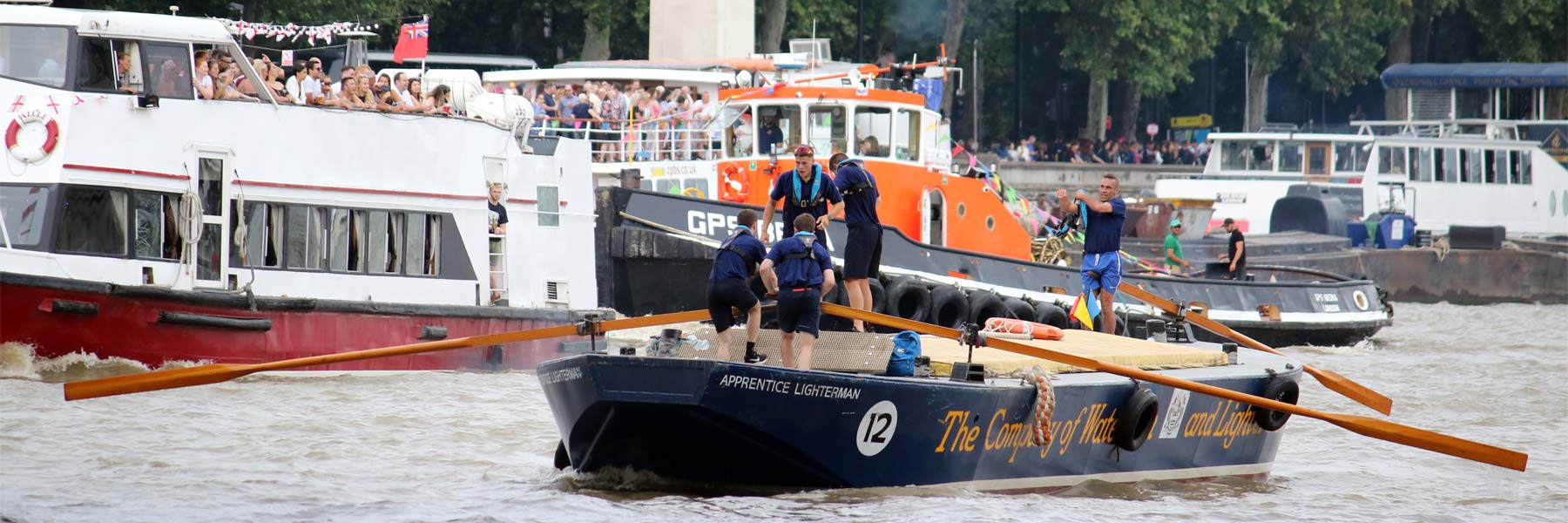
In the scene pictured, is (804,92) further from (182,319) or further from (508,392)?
(182,319)

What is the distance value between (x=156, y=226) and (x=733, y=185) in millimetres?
9093

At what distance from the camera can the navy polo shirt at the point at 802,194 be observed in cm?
1432

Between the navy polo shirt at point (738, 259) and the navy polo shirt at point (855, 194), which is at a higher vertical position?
the navy polo shirt at point (855, 194)

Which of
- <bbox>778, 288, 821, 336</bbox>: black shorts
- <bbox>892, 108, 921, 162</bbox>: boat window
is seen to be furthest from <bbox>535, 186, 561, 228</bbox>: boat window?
<bbox>778, 288, 821, 336</bbox>: black shorts

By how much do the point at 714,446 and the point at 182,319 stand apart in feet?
21.7

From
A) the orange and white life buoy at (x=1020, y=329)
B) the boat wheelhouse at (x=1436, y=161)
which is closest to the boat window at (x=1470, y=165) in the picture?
the boat wheelhouse at (x=1436, y=161)

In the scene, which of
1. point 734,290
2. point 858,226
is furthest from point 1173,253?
→ point 734,290

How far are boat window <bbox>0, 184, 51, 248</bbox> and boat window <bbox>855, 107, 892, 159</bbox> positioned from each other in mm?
10628

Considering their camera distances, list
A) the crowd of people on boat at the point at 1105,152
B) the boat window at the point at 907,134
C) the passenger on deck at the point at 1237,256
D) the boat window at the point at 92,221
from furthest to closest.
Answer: the crowd of people on boat at the point at 1105,152, the passenger on deck at the point at 1237,256, the boat window at the point at 907,134, the boat window at the point at 92,221

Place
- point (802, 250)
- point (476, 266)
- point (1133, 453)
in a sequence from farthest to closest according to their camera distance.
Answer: point (476, 266), point (1133, 453), point (802, 250)

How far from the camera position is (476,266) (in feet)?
60.2

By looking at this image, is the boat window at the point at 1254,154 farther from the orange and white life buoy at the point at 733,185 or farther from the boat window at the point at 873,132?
the orange and white life buoy at the point at 733,185

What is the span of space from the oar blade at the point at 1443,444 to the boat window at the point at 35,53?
10.4 m

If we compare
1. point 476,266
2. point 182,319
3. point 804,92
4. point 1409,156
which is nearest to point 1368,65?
point 1409,156
